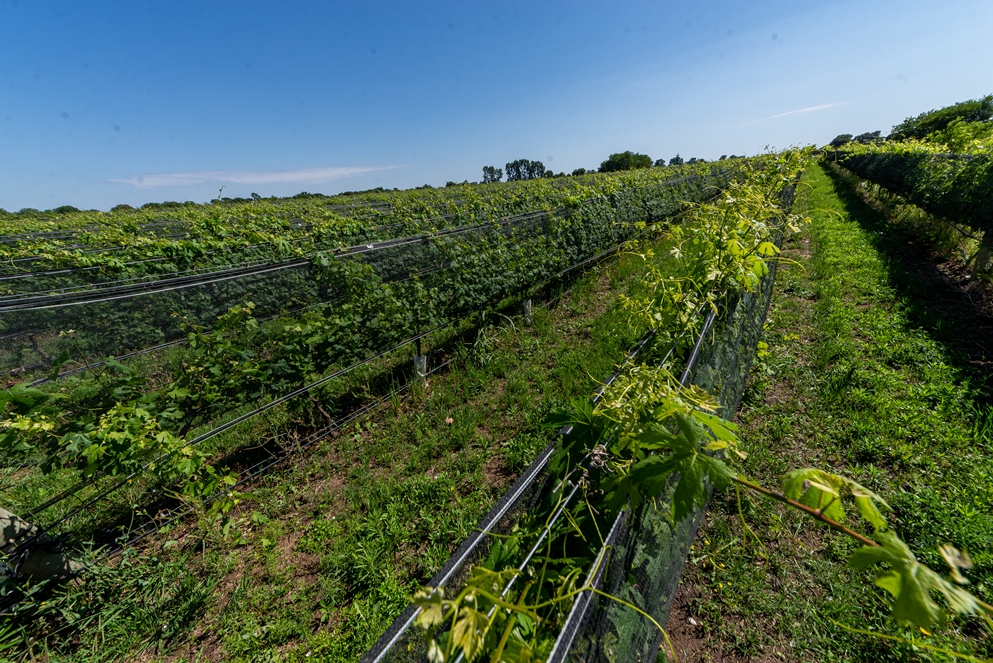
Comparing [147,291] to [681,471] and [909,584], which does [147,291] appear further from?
[909,584]

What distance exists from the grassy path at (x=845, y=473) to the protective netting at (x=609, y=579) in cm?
47

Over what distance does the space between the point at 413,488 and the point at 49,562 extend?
6.64ft

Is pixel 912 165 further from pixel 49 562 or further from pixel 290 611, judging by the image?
pixel 49 562

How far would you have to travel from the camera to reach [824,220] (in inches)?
373

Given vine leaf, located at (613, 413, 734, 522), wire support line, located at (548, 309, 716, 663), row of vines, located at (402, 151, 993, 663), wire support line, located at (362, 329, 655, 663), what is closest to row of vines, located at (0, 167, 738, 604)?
wire support line, located at (362, 329, 655, 663)

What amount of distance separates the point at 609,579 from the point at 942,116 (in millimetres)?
66877

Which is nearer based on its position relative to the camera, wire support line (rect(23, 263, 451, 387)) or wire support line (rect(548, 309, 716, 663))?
wire support line (rect(548, 309, 716, 663))

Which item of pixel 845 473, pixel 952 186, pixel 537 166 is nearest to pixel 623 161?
pixel 537 166

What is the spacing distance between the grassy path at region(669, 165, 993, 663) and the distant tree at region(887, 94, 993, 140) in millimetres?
56777

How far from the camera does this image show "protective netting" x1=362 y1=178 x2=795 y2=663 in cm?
108

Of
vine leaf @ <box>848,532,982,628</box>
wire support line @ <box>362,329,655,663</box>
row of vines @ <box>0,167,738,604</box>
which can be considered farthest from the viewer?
row of vines @ <box>0,167,738,604</box>

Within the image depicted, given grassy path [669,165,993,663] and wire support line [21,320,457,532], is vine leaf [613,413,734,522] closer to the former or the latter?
grassy path [669,165,993,663]

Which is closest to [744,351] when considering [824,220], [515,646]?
[515,646]

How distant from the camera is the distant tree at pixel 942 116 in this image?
40.1m
